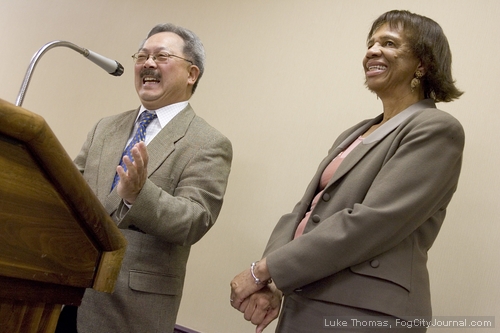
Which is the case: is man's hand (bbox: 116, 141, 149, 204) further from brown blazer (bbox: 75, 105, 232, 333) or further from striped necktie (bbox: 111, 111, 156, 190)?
striped necktie (bbox: 111, 111, 156, 190)

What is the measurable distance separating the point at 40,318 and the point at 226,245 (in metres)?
1.50

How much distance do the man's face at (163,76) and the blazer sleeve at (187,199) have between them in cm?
24

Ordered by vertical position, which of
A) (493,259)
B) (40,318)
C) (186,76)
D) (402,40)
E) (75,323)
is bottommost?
(75,323)

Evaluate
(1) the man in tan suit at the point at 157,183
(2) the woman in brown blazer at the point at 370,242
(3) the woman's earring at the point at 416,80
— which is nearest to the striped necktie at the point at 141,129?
(1) the man in tan suit at the point at 157,183

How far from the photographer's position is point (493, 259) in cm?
175

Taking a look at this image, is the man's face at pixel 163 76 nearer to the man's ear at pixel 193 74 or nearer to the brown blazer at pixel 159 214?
the man's ear at pixel 193 74

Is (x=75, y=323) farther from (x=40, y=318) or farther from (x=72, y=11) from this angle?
(x=72, y=11)

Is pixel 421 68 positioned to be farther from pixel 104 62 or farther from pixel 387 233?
pixel 104 62

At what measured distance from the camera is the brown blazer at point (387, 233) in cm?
119

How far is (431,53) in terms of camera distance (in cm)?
151

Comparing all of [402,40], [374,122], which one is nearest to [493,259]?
[374,122]

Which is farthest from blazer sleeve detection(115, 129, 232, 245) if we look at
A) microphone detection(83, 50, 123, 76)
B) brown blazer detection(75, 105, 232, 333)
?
microphone detection(83, 50, 123, 76)

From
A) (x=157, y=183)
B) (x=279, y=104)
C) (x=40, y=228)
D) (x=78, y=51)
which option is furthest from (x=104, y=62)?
(x=40, y=228)

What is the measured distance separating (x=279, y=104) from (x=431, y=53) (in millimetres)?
979
